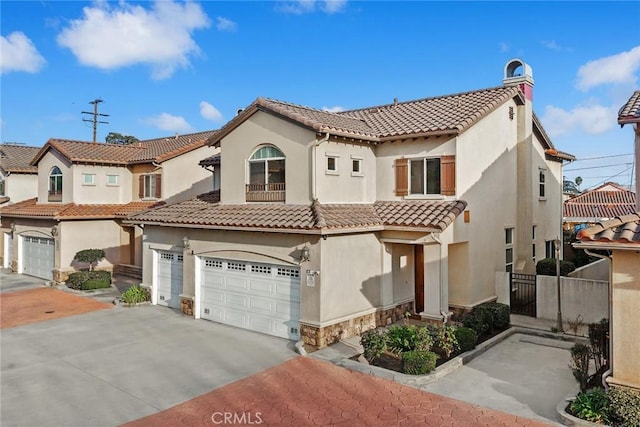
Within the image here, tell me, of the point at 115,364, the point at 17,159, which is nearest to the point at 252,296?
the point at 115,364

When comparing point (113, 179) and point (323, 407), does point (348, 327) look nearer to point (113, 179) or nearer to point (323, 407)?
point (323, 407)

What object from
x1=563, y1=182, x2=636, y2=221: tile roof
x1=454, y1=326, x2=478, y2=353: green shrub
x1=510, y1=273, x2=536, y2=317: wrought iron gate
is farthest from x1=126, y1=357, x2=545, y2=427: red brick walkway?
x1=563, y1=182, x2=636, y2=221: tile roof

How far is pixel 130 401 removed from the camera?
29.7 ft

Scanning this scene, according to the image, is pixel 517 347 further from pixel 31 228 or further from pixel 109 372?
pixel 31 228

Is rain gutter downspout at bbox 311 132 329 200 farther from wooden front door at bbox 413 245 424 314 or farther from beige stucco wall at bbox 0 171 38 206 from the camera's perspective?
beige stucco wall at bbox 0 171 38 206

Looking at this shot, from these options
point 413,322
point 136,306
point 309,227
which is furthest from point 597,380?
point 136,306

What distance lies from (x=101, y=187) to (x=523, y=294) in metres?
22.4

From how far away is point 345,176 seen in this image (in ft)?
49.4

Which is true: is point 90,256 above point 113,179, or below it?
below

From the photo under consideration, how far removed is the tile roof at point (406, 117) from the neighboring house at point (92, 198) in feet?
32.1

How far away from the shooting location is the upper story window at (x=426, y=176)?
1456 centimetres

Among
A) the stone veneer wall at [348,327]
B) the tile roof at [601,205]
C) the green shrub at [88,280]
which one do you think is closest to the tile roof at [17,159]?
the green shrub at [88,280]

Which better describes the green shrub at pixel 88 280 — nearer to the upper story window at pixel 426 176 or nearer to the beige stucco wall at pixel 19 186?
the beige stucco wall at pixel 19 186

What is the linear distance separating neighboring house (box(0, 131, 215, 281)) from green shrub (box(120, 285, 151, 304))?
7.35 metres
